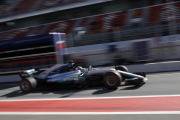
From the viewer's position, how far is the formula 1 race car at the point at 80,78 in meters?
7.18

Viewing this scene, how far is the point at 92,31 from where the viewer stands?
637 inches

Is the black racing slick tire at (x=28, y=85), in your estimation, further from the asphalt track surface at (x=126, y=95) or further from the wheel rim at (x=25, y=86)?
the asphalt track surface at (x=126, y=95)

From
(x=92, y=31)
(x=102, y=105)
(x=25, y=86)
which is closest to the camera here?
(x=102, y=105)

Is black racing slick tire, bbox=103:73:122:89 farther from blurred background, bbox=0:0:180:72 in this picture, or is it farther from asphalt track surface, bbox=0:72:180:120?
blurred background, bbox=0:0:180:72

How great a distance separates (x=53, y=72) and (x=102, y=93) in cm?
244

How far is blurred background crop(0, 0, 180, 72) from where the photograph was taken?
11406 mm

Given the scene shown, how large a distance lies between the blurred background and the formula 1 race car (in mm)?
3443

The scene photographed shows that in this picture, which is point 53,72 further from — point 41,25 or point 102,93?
point 41,25

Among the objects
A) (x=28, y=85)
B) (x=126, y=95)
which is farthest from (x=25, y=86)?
(x=126, y=95)

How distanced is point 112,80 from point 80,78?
1289 mm

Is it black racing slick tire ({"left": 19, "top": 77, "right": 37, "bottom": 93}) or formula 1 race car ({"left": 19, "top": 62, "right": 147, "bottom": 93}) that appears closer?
formula 1 race car ({"left": 19, "top": 62, "right": 147, "bottom": 93})

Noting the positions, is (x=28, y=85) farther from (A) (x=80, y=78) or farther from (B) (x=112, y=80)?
(B) (x=112, y=80)

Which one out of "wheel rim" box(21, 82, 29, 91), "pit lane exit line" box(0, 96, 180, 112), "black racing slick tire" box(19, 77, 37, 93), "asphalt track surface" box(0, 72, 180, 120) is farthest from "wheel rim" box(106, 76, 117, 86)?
"wheel rim" box(21, 82, 29, 91)

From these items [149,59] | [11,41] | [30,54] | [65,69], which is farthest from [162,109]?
[11,41]
